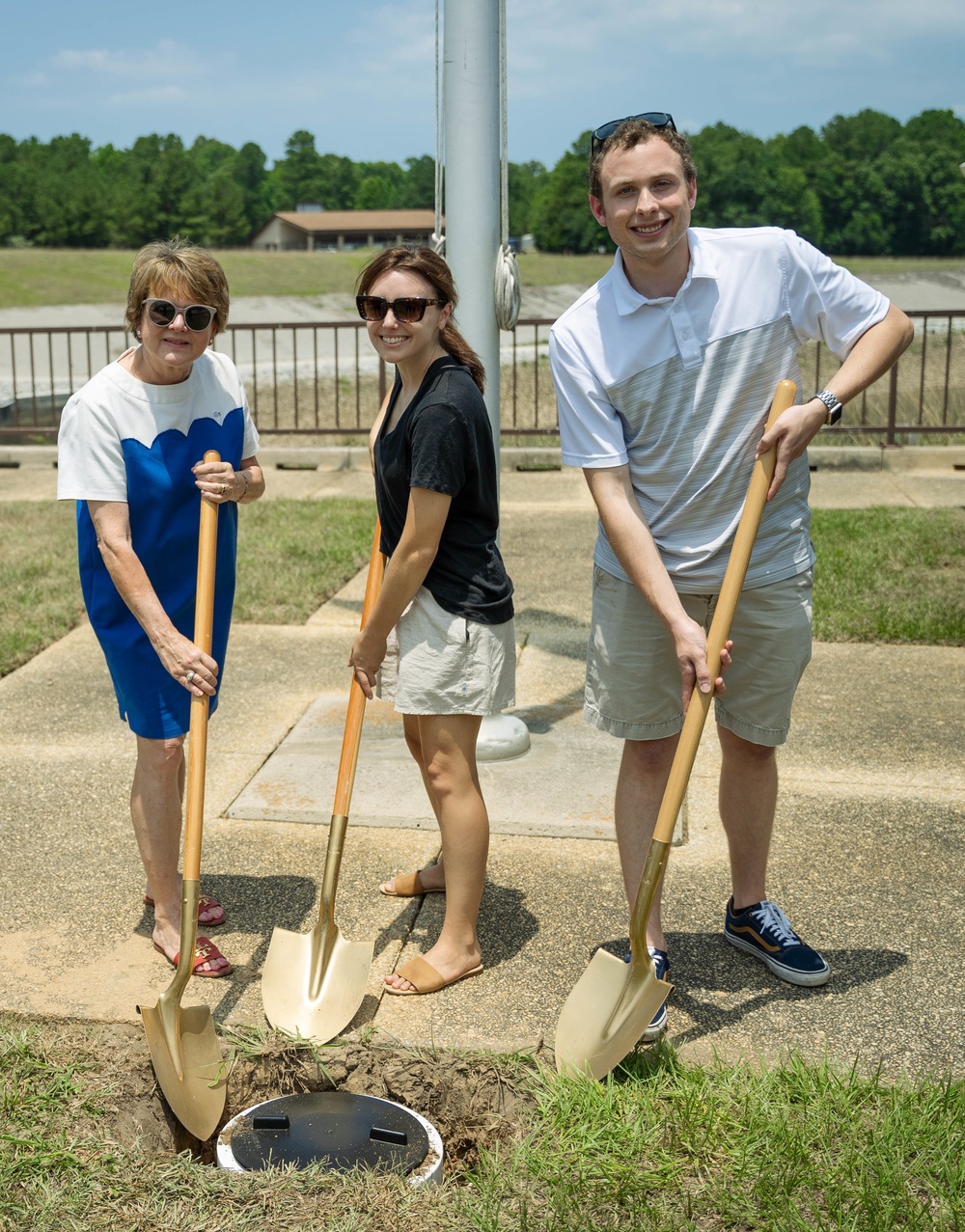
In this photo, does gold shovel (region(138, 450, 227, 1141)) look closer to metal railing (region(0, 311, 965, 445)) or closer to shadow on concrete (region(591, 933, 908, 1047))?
shadow on concrete (region(591, 933, 908, 1047))

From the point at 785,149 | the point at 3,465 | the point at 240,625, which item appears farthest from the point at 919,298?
the point at 785,149

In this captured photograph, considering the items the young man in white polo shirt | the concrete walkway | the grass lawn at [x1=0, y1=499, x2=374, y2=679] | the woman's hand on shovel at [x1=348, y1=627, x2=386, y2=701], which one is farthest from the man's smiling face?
the grass lawn at [x1=0, y1=499, x2=374, y2=679]

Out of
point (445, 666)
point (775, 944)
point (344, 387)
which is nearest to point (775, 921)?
point (775, 944)

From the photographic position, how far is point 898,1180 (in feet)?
7.49

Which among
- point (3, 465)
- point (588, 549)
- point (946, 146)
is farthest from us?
point (946, 146)

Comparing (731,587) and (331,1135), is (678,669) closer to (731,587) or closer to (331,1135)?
(731,587)

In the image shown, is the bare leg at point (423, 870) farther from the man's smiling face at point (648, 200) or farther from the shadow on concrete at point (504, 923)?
the man's smiling face at point (648, 200)

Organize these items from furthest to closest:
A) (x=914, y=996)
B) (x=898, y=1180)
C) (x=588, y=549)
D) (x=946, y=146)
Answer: (x=946, y=146), (x=588, y=549), (x=914, y=996), (x=898, y=1180)

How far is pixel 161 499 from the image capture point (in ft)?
9.71

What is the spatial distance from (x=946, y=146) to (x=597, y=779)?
118730 millimetres

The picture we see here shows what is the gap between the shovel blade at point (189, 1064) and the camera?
8.36 ft

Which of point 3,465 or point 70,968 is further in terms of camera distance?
point 3,465

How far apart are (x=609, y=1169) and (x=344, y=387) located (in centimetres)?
1504

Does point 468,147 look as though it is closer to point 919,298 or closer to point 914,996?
point 914,996
